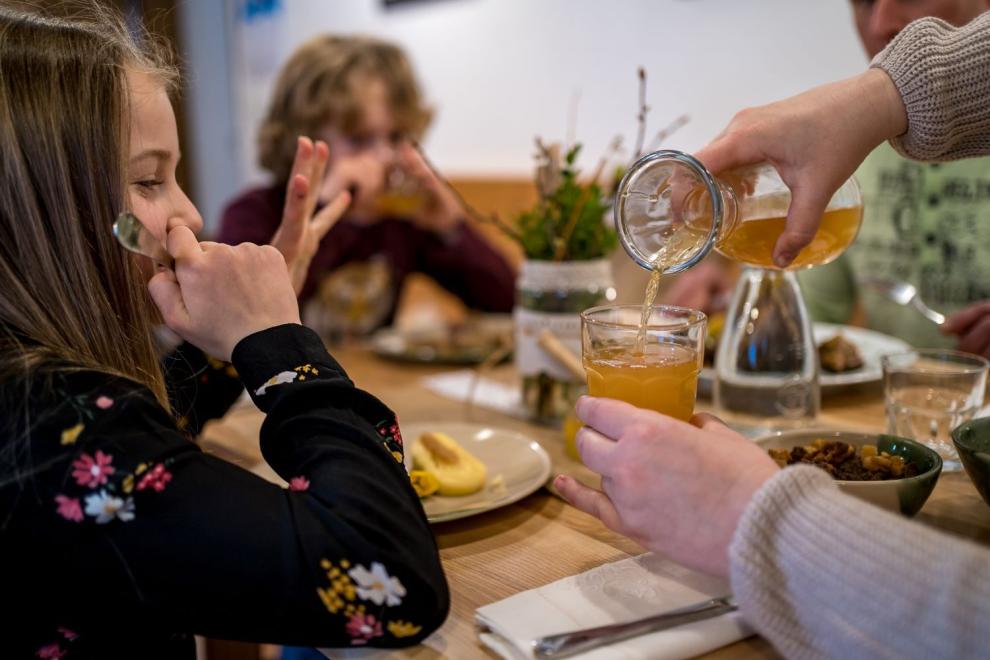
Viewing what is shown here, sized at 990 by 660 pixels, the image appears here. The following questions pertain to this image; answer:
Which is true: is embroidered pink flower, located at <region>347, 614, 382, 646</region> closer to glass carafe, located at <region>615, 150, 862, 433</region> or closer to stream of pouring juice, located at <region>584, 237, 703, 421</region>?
stream of pouring juice, located at <region>584, 237, 703, 421</region>

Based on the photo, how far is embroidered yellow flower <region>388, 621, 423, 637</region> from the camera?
0.74 meters

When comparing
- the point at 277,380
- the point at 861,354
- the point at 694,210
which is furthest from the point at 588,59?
the point at 277,380

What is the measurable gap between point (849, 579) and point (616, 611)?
7.8 inches

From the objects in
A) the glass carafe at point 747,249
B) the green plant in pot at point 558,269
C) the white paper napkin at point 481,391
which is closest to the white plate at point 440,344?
the white paper napkin at point 481,391

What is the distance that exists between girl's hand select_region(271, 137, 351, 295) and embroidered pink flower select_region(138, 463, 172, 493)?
54 cm

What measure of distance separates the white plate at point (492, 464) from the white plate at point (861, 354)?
333 millimetres

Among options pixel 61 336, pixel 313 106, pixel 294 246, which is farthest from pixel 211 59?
pixel 61 336

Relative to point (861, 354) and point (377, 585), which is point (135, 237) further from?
point (861, 354)

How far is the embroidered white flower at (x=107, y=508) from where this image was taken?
2.34 ft

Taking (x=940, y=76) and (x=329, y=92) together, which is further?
(x=329, y=92)

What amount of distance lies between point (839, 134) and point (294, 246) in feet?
2.47

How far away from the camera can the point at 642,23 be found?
2912mm

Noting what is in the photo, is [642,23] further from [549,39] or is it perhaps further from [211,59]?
[211,59]

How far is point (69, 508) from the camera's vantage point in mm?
716
